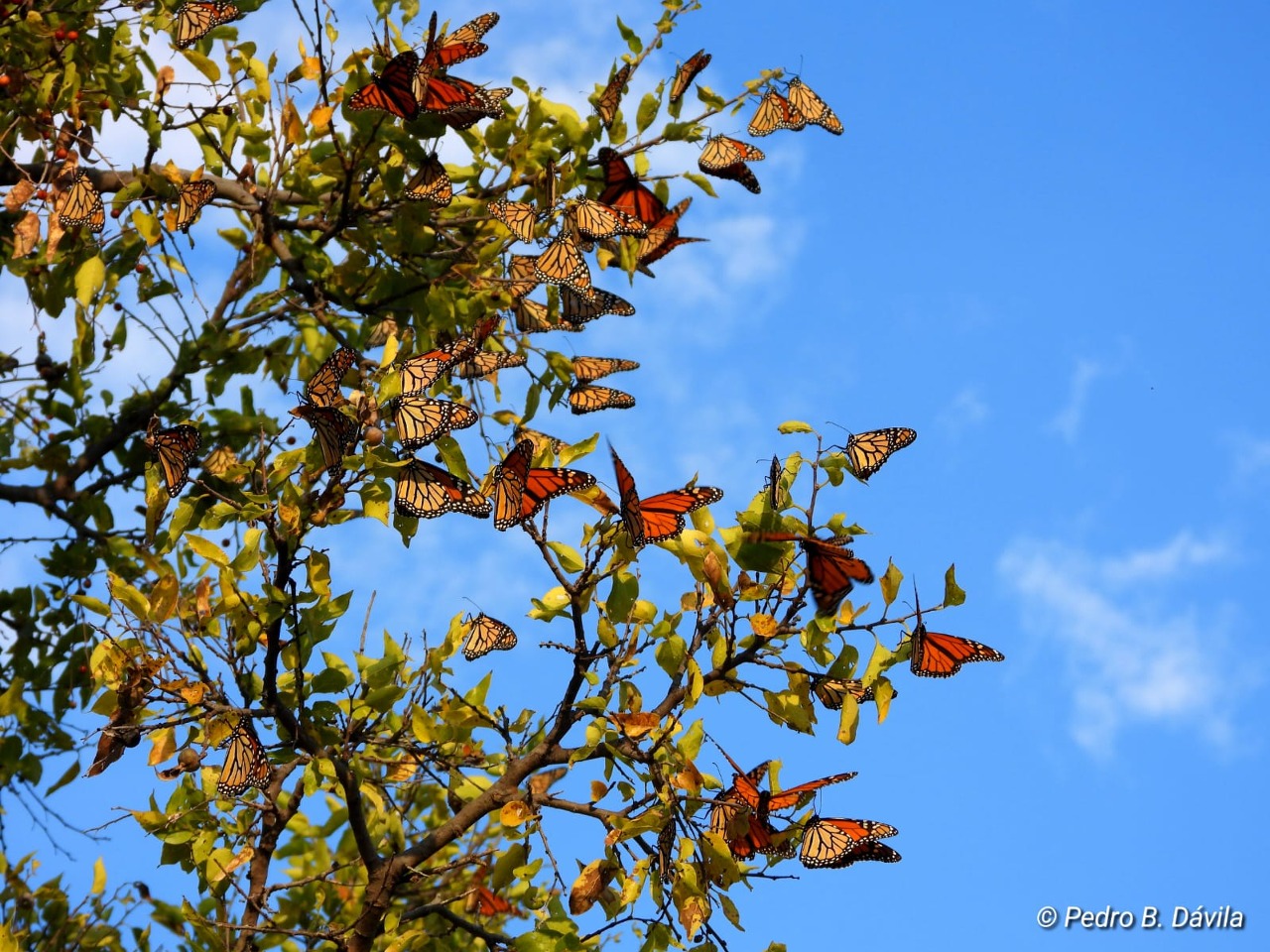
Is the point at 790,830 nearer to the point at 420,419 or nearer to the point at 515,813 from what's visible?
the point at 515,813

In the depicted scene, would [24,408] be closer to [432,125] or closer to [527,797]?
[432,125]

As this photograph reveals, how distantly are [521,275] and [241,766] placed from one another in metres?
2.00

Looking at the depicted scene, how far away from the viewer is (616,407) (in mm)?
4512

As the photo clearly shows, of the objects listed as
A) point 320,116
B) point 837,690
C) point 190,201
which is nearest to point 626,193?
point 320,116

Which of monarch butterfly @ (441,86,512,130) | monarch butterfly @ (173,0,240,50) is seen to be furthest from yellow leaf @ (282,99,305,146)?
monarch butterfly @ (441,86,512,130)

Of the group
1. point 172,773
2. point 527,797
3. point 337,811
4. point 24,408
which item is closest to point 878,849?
A: point 527,797

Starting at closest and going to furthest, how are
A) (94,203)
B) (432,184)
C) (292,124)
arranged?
(94,203), (432,184), (292,124)

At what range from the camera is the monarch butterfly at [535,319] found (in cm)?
452

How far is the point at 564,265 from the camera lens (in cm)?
414

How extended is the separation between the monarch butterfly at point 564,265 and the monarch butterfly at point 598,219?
7 centimetres

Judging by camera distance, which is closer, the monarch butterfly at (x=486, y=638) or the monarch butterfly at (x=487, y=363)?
the monarch butterfly at (x=486, y=638)

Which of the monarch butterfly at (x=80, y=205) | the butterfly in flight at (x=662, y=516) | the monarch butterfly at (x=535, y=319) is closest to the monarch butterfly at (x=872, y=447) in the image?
the butterfly in flight at (x=662, y=516)

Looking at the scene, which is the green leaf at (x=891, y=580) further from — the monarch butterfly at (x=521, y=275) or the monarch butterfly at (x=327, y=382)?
the monarch butterfly at (x=521, y=275)

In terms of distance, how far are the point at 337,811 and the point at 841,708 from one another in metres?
2.58
